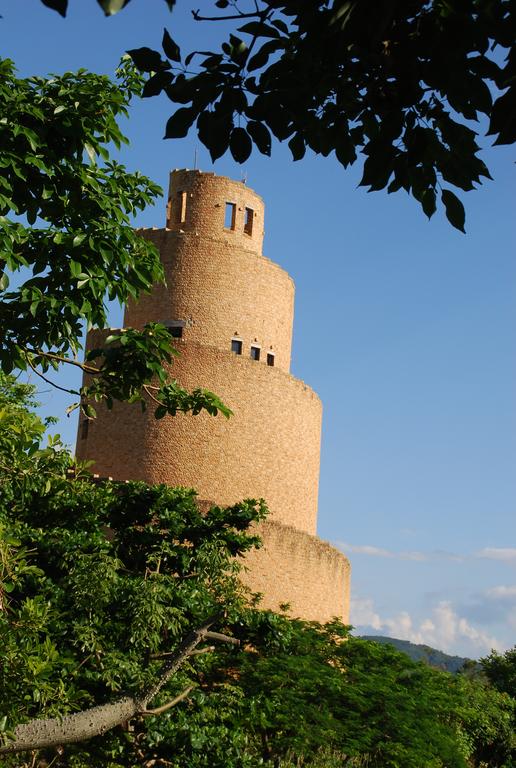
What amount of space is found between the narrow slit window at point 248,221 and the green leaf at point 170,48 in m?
31.5

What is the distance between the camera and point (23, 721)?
8.00 meters

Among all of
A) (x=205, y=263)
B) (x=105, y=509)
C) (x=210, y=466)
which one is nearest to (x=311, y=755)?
(x=105, y=509)

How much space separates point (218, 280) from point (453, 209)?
2956cm

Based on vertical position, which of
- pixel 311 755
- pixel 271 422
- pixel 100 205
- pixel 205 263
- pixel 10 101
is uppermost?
pixel 205 263

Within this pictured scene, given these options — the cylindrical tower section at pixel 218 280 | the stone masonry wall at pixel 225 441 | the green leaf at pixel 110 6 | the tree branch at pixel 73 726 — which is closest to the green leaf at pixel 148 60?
the green leaf at pixel 110 6

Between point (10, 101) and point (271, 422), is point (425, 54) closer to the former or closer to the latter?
point (10, 101)

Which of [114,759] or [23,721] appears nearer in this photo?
[23,721]

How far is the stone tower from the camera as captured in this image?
98.1ft

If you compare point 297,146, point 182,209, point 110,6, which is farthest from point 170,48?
point 182,209

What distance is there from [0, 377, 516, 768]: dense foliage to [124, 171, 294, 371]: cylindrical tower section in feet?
30.3

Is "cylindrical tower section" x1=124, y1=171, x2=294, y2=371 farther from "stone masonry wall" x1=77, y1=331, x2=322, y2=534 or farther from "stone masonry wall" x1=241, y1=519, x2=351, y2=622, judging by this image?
"stone masonry wall" x1=241, y1=519, x2=351, y2=622

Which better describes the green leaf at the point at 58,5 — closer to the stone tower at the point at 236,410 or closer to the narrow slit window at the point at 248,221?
the stone tower at the point at 236,410

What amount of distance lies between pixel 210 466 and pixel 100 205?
71.9 feet

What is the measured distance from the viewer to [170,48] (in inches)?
173
